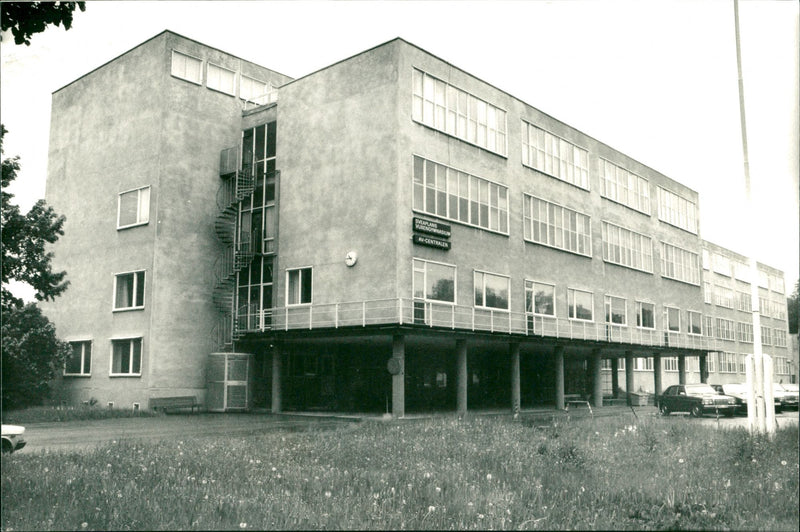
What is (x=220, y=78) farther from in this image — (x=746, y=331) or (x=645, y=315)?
(x=746, y=331)

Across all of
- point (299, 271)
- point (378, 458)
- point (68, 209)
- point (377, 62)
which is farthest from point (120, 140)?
point (378, 458)

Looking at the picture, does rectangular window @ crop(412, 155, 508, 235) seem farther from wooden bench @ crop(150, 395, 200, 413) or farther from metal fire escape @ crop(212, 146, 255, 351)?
wooden bench @ crop(150, 395, 200, 413)

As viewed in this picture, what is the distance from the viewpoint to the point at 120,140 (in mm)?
34906

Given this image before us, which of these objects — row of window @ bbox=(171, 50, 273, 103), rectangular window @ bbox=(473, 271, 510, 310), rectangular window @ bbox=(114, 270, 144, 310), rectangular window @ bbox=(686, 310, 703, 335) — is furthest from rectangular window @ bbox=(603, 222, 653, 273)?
rectangular window @ bbox=(114, 270, 144, 310)

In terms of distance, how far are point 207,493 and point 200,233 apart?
1130 inches

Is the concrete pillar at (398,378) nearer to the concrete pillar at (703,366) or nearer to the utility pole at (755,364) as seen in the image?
the utility pole at (755,364)

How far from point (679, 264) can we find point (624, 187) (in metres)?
7.21

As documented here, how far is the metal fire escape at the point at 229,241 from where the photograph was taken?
110 feet

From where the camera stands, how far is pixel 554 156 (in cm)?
3834

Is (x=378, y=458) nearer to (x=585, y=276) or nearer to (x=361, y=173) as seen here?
(x=361, y=173)

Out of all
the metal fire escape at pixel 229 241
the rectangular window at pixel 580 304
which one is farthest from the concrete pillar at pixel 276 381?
the rectangular window at pixel 580 304

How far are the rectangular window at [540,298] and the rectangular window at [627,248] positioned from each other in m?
6.28

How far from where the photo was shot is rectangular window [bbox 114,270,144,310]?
3278 cm

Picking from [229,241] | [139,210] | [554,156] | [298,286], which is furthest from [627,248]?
[139,210]
